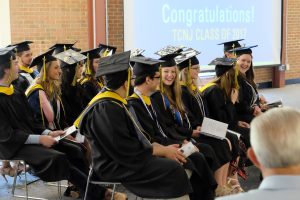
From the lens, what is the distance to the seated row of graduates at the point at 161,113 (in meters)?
3.75

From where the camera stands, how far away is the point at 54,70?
16.2 feet

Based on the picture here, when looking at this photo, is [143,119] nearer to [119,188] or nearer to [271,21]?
[119,188]

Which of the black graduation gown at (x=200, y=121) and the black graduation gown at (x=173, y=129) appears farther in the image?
the black graduation gown at (x=200, y=121)

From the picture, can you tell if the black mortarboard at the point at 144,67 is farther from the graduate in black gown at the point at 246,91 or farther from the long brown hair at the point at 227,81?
the graduate in black gown at the point at 246,91

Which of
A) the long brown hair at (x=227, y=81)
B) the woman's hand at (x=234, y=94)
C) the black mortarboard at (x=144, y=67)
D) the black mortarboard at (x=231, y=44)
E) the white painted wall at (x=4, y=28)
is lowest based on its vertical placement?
the woman's hand at (x=234, y=94)

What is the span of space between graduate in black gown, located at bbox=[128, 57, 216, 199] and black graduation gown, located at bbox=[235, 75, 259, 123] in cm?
151

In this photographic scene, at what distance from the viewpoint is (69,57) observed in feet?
17.5

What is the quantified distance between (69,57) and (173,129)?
1.45 m

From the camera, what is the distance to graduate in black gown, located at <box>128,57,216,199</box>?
165 inches

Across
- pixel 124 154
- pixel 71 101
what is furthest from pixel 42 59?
pixel 124 154

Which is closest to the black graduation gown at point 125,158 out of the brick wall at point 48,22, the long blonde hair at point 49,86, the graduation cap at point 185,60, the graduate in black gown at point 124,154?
the graduate in black gown at point 124,154

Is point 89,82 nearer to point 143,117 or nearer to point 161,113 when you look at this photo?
point 161,113

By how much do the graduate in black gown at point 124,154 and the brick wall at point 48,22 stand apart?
612cm

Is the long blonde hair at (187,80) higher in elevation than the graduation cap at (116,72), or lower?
lower
